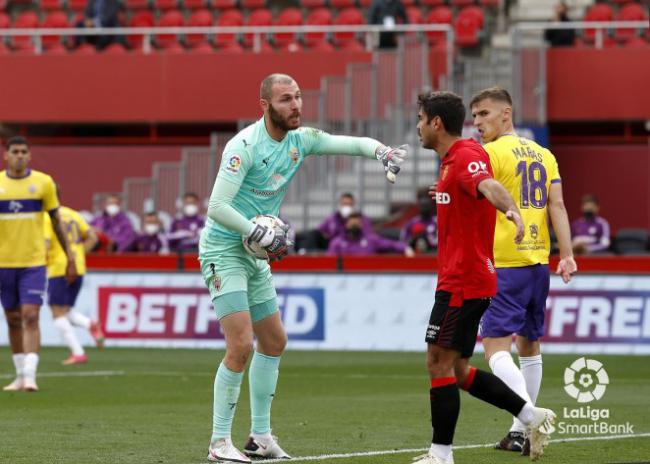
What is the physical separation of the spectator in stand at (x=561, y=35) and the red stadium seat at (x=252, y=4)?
6447 mm

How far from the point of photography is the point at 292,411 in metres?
12.2

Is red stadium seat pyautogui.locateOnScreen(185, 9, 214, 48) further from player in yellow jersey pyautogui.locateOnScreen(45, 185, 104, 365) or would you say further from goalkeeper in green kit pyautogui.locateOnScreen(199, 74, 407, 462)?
goalkeeper in green kit pyautogui.locateOnScreen(199, 74, 407, 462)

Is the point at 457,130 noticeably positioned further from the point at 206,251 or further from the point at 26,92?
the point at 26,92

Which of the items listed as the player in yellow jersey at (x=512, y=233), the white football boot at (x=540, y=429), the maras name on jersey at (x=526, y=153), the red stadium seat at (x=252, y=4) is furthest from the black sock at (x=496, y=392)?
the red stadium seat at (x=252, y=4)

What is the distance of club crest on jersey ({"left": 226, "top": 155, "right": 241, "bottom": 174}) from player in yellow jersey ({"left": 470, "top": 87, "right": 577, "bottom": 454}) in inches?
70.0

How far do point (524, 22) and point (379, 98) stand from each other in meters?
4.33

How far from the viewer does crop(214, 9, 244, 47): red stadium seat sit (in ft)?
91.4

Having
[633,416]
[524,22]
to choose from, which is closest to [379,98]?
[524,22]

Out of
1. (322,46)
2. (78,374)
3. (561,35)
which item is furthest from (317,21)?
(78,374)

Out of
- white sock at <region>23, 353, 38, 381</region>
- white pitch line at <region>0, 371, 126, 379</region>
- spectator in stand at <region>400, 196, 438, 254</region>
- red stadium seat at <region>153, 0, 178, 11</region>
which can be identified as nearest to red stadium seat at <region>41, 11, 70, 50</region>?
red stadium seat at <region>153, 0, 178, 11</region>

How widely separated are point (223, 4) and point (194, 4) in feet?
2.11

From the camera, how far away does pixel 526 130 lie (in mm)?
24625

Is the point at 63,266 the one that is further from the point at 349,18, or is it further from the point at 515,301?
the point at 349,18

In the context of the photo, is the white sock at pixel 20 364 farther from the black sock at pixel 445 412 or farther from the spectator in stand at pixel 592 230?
the spectator in stand at pixel 592 230
